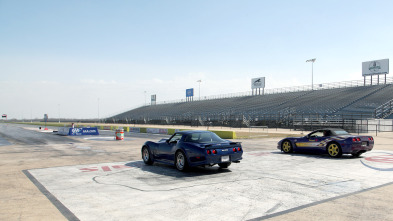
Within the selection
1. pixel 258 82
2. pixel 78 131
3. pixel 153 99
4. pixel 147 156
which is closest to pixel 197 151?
pixel 147 156

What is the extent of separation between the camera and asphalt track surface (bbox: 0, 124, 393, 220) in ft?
18.0

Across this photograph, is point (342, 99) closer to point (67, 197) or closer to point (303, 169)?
point (303, 169)

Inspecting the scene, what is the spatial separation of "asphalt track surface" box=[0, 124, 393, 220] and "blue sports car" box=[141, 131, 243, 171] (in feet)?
1.14

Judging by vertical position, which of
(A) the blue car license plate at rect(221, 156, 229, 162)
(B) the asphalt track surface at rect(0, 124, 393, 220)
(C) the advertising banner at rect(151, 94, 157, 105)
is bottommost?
(B) the asphalt track surface at rect(0, 124, 393, 220)

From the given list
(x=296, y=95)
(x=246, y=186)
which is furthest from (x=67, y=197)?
(x=296, y=95)

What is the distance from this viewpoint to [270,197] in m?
6.40

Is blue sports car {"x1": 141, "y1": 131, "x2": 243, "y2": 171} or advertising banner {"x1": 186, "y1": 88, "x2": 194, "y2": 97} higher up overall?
advertising banner {"x1": 186, "y1": 88, "x2": 194, "y2": 97}

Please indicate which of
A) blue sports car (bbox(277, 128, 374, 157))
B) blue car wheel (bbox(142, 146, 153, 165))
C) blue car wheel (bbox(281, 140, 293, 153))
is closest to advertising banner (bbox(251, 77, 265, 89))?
blue car wheel (bbox(281, 140, 293, 153))

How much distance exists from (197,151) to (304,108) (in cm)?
4603

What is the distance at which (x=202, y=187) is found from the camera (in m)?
7.36

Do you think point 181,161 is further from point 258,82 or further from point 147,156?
point 258,82

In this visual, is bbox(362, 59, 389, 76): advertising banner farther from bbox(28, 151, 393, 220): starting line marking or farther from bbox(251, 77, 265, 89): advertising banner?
bbox(28, 151, 393, 220): starting line marking

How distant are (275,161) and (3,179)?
8.92 m

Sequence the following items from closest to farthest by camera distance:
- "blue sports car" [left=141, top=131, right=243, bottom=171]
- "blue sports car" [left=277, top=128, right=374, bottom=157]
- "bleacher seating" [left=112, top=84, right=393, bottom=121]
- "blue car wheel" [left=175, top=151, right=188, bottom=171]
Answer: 1. "blue sports car" [left=141, top=131, right=243, bottom=171]
2. "blue car wheel" [left=175, top=151, right=188, bottom=171]
3. "blue sports car" [left=277, top=128, right=374, bottom=157]
4. "bleacher seating" [left=112, top=84, right=393, bottom=121]
